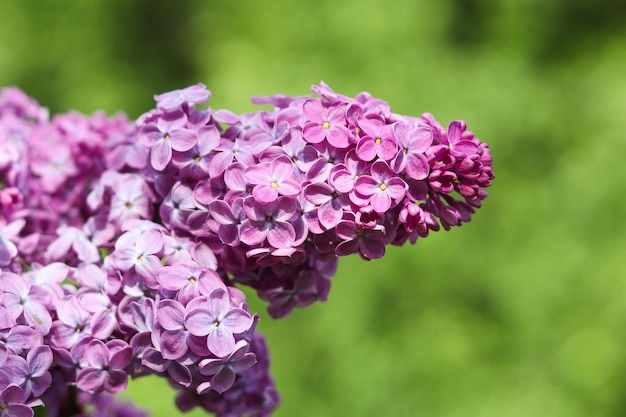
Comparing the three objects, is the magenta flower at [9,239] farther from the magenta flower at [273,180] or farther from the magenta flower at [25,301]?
the magenta flower at [273,180]

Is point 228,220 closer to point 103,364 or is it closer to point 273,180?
point 273,180

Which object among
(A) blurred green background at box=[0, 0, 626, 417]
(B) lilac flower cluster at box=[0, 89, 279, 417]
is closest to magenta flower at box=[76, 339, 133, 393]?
(B) lilac flower cluster at box=[0, 89, 279, 417]

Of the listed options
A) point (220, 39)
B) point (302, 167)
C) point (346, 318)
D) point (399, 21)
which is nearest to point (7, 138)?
point (302, 167)

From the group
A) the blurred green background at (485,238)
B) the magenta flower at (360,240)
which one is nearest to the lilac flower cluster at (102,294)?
the magenta flower at (360,240)

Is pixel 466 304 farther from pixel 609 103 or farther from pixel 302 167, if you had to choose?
pixel 302 167

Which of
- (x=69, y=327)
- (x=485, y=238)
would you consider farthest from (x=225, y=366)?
(x=485, y=238)

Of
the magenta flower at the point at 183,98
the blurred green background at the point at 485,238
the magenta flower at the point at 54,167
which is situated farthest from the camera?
the blurred green background at the point at 485,238
